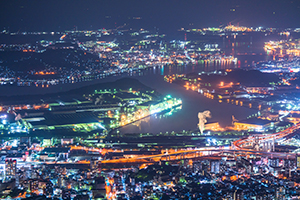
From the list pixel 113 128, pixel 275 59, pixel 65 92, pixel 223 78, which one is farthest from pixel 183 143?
pixel 275 59

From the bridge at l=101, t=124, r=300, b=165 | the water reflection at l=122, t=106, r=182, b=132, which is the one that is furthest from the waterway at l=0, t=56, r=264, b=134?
the bridge at l=101, t=124, r=300, b=165

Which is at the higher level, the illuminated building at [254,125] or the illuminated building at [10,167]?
the illuminated building at [254,125]

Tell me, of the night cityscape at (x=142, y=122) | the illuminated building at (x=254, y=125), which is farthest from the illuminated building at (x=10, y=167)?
the illuminated building at (x=254, y=125)

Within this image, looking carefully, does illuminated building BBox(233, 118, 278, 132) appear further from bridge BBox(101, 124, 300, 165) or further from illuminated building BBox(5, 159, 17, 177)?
illuminated building BBox(5, 159, 17, 177)

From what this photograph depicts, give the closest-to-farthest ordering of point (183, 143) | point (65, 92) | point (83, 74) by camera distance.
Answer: point (183, 143) < point (65, 92) < point (83, 74)

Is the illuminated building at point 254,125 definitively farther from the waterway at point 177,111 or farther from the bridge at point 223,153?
the bridge at point 223,153

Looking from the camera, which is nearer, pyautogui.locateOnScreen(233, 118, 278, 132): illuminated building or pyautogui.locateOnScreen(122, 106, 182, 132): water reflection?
pyautogui.locateOnScreen(233, 118, 278, 132): illuminated building

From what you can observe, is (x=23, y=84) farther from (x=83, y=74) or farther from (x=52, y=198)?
(x=52, y=198)

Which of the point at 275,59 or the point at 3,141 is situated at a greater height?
the point at 275,59

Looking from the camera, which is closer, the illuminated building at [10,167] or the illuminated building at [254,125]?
the illuminated building at [10,167]

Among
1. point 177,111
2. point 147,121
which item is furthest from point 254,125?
point 147,121

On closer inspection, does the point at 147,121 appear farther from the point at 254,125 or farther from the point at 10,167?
the point at 10,167
